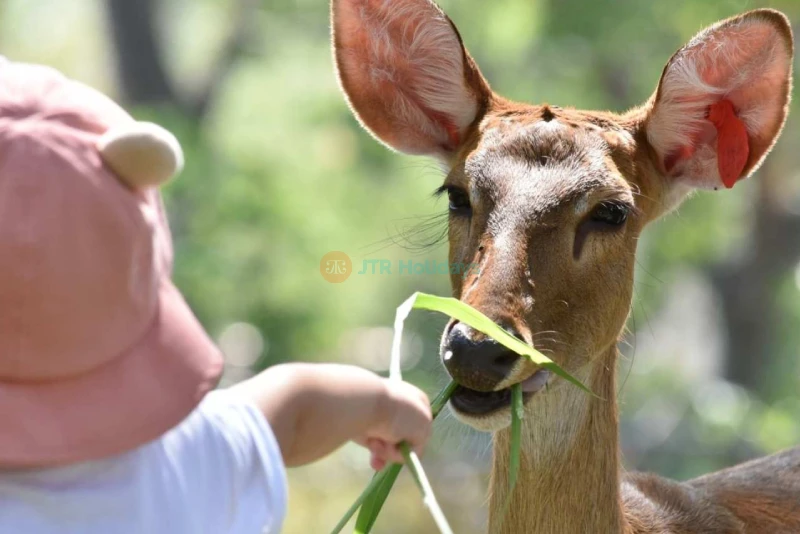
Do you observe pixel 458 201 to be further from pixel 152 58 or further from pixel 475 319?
pixel 152 58

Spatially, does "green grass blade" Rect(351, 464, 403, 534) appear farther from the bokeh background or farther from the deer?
the bokeh background

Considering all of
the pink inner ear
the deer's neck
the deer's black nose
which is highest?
the pink inner ear

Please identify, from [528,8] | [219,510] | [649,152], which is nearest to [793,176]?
[528,8]

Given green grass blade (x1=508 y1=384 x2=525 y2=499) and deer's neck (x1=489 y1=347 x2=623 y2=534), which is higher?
green grass blade (x1=508 y1=384 x2=525 y2=499)

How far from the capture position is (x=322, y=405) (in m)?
2.27

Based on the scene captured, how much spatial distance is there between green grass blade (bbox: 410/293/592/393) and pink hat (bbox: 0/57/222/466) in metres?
0.84

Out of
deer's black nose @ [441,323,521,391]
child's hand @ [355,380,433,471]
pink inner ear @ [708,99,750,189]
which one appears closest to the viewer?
child's hand @ [355,380,433,471]

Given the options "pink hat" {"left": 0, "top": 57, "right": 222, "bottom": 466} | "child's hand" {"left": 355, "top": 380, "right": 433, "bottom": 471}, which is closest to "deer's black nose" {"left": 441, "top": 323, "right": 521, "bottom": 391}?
"child's hand" {"left": 355, "top": 380, "right": 433, "bottom": 471}

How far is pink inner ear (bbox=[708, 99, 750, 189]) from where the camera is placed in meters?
3.74

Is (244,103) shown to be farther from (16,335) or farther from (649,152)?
(16,335)

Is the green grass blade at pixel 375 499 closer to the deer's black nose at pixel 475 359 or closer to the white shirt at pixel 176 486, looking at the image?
the deer's black nose at pixel 475 359

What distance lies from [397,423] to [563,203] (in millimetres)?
1141

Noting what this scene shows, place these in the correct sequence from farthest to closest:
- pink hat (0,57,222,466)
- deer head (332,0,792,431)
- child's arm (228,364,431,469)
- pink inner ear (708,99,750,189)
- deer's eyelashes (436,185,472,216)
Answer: pink inner ear (708,99,750,189) < deer's eyelashes (436,185,472,216) < deer head (332,0,792,431) < child's arm (228,364,431,469) < pink hat (0,57,222,466)

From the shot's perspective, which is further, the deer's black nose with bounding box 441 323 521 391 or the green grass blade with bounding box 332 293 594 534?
the deer's black nose with bounding box 441 323 521 391
